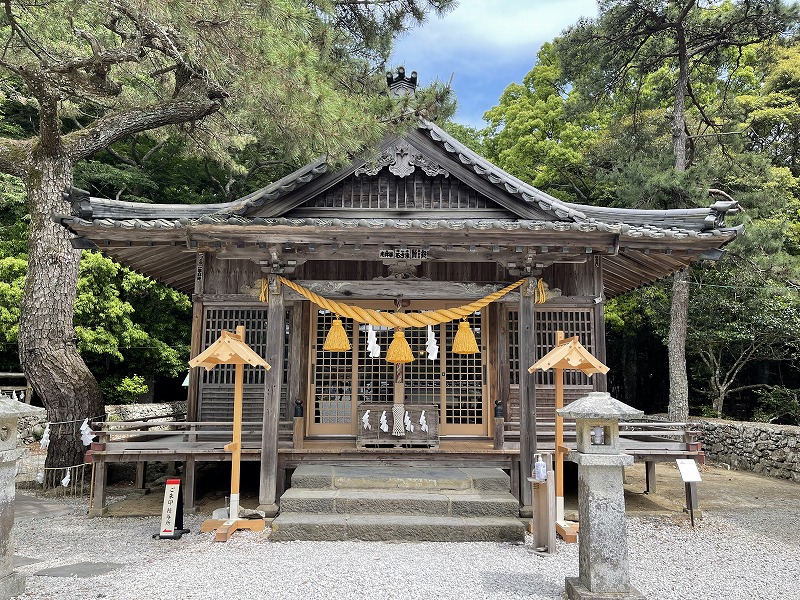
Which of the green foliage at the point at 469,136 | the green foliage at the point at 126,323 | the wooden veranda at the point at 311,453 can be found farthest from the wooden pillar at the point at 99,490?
the green foliage at the point at 469,136

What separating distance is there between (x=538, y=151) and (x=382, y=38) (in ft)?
36.6

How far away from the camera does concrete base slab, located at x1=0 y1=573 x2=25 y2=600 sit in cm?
487

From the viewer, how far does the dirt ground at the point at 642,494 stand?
8998 mm

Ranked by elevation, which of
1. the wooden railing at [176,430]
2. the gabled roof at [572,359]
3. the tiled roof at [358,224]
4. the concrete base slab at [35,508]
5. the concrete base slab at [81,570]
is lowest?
the concrete base slab at [35,508]

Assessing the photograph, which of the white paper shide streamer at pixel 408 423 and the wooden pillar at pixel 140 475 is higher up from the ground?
the white paper shide streamer at pixel 408 423

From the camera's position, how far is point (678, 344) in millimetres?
15305

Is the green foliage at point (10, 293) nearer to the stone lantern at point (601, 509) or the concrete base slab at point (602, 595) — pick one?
the stone lantern at point (601, 509)

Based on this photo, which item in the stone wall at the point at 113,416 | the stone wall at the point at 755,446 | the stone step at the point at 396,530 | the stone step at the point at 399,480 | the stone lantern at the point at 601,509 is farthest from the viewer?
the stone wall at the point at 113,416

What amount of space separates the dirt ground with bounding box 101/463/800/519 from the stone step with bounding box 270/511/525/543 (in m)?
1.68

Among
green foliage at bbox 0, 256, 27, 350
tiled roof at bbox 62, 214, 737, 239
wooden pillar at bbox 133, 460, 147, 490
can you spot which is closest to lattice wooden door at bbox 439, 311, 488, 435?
tiled roof at bbox 62, 214, 737, 239

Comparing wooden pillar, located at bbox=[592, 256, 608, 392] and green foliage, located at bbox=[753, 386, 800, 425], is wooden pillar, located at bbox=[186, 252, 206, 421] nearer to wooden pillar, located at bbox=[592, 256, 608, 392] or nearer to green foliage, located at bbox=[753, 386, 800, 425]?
wooden pillar, located at bbox=[592, 256, 608, 392]

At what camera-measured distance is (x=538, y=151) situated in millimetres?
21969

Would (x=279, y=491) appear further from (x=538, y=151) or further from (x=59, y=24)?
(x=538, y=151)

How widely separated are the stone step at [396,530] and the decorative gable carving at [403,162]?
5.78m
